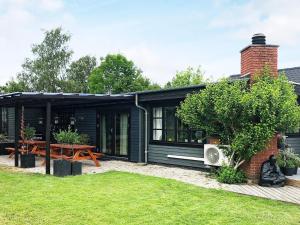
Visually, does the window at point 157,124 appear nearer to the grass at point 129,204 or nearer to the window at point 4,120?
the grass at point 129,204

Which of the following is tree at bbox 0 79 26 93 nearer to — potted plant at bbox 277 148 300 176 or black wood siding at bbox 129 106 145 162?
black wood siding at bbox 129 106 145 162

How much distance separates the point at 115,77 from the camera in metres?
35.5

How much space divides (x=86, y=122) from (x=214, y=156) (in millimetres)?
6885

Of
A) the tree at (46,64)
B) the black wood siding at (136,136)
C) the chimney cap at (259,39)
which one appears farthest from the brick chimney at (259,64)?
the tree at (46,64)

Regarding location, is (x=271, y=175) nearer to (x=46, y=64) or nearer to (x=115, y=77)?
(x=46, y=64)

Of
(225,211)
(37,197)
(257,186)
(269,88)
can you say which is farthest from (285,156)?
(37,197)

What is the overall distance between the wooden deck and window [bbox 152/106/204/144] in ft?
8.31

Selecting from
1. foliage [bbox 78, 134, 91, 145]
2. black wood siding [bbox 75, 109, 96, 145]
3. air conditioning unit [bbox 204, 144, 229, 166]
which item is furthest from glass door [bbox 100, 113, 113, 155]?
air conditioning unit [bbox 204, 144, 229, 166]

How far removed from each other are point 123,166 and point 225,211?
585 centimetres

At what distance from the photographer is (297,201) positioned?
6234mm

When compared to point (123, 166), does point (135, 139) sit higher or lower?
higher

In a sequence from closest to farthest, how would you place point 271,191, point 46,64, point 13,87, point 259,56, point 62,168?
1. point 271,191
2. point 259,56
3. point 62,168
4. point 13,87
5. point 46,64

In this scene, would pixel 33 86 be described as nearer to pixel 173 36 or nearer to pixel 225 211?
pixel 173 36

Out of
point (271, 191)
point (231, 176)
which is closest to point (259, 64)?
point (231, 176)
